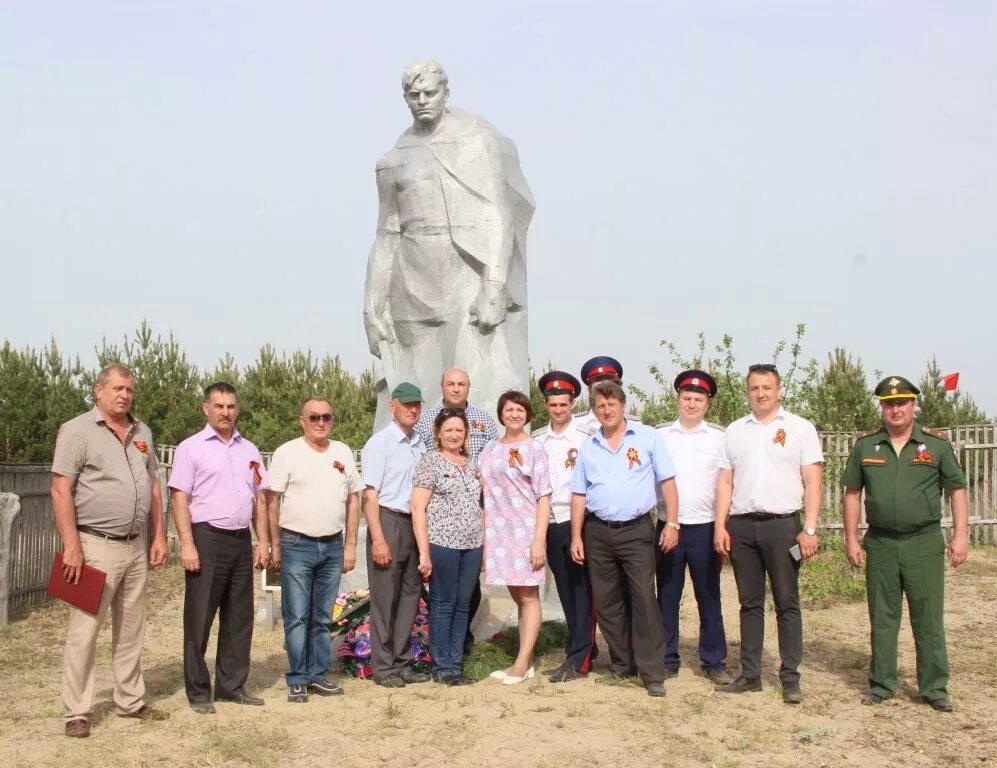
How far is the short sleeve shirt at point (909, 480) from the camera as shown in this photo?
555cm

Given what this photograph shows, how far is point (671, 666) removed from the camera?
6.11 m

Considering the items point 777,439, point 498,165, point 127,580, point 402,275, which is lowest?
point 127,580

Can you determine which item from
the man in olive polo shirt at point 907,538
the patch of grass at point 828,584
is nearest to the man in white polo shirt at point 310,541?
the man in olive polo shirt at point 907,538

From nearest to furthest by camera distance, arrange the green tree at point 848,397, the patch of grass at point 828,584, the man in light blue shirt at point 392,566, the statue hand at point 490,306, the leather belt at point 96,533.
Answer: the leather belt at point 96,533, the man in light blue shirt at point 392,566, the statue hand at point 490,306, the patch of grass at point 828,584, the green tree at point 848,397

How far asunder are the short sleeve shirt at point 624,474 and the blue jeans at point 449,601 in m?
0.70

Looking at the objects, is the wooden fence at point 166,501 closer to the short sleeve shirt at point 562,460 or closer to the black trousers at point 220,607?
the black trousers at point 220,607

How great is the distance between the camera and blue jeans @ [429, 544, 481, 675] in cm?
592

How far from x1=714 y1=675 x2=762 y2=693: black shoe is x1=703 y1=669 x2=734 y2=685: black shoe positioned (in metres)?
0.10

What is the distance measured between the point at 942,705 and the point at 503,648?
228 centimetres

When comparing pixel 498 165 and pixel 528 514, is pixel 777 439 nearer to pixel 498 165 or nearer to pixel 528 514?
pixel 528 514

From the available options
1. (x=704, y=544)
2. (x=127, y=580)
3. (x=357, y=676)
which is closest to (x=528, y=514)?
(x=704, y=544)

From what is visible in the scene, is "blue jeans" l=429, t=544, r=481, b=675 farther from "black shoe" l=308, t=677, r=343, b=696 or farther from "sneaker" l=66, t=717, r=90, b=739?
"sneaker" l=66, t=717, r=90, b=739

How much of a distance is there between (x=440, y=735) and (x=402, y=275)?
12.4 feet

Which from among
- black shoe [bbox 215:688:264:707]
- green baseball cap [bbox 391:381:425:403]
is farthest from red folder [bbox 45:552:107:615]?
green baseball cap [bbox 391:381:425:403]
